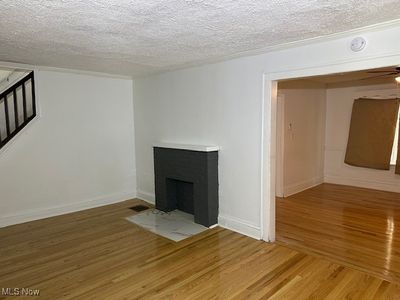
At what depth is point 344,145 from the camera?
6137 millimetres

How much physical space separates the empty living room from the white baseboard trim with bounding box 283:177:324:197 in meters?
0.05

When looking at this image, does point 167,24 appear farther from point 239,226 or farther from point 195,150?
point 239,226

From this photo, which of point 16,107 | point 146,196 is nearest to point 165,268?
point 146,196

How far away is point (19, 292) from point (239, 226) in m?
2.42

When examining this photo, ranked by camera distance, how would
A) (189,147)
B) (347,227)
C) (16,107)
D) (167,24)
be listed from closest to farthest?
(167,24)
(347,227)
(189,147)
(16,107)

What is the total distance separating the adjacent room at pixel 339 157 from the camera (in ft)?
12.9

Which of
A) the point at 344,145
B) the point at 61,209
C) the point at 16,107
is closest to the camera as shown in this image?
the point at 16,107

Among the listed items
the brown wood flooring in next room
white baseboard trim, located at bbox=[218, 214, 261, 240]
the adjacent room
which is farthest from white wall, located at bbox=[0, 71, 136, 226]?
the brown wood flooring in next room

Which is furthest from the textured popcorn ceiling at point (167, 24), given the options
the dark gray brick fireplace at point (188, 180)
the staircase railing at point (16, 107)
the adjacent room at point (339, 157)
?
the adjacent room at point (339, 157)

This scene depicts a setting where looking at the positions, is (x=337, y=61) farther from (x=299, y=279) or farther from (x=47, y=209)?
(x=47, y=209)

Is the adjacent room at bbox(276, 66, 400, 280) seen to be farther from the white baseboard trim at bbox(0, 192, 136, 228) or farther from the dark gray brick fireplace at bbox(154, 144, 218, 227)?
A: the white baseboard trim at bbox(0, 192, 136, 228)

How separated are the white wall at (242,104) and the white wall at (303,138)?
1833 mm

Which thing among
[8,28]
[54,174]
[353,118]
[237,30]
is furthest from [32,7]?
[353,118]

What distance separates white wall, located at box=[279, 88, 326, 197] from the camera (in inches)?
209
